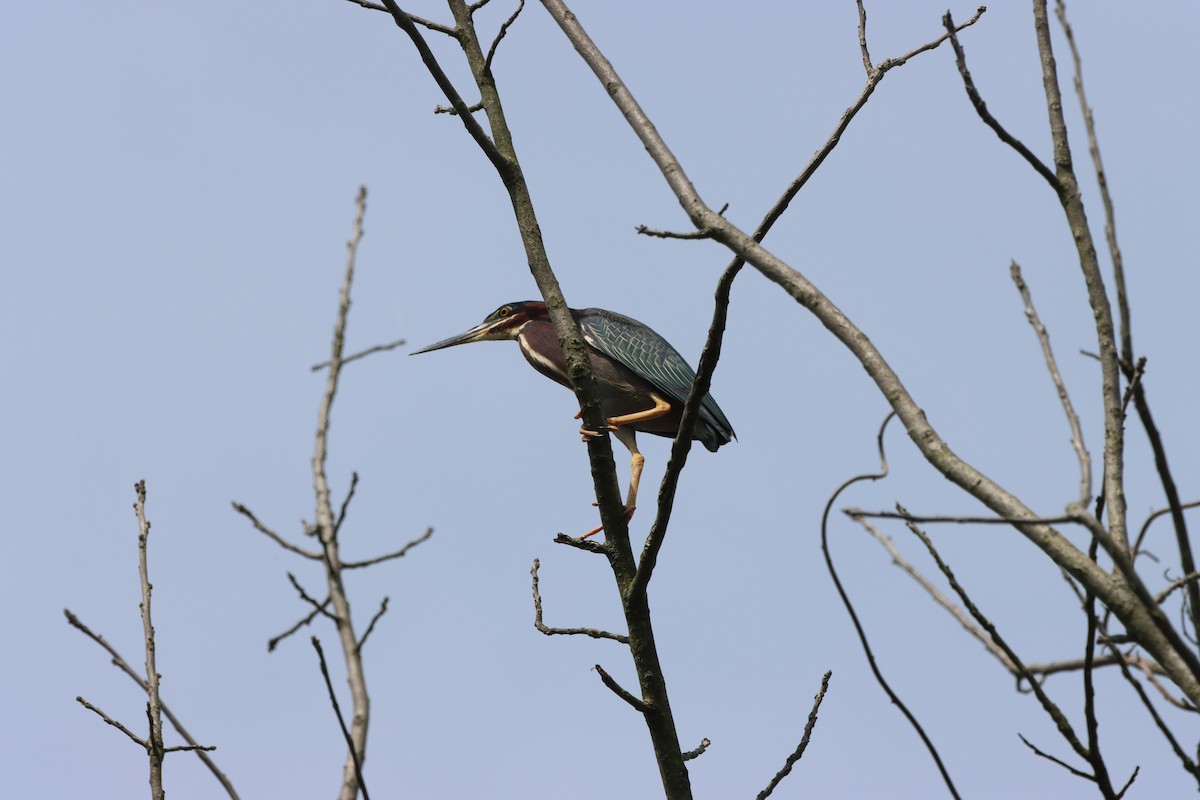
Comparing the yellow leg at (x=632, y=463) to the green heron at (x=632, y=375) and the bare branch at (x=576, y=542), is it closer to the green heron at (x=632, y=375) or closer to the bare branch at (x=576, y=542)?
the green heron at (x=632, y=375)

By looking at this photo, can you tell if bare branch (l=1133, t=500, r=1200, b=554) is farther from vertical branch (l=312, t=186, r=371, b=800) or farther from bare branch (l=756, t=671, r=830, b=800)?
vertical branch (l=312, t=186, r=371, b=800)

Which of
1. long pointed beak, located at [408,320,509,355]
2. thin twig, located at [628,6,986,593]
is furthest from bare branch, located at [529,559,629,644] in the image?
long pointed beak, located at [408,320,509,355]

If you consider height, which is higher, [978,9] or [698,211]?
[978,9]

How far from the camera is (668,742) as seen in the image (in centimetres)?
424

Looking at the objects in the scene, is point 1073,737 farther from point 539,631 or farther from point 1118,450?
point 539,631

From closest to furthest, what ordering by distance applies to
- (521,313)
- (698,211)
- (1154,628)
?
1. (1154,628)
2. (698,211)
3. (521,313)

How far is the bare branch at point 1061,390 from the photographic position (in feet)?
10.5

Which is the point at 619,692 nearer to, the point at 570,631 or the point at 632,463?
the point at 570,631

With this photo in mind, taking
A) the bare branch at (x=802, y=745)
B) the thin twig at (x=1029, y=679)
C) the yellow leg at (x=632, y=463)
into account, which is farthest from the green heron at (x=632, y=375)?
the thin twig at (x=1029, y=679)

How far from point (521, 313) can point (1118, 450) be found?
193 inches

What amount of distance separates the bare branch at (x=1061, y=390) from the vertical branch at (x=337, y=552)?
385 cm

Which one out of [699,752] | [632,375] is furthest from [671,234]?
[632,375]

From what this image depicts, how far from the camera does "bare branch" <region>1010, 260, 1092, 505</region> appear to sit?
3188mm

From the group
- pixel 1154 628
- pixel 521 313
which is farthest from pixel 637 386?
pixel 1154 628
